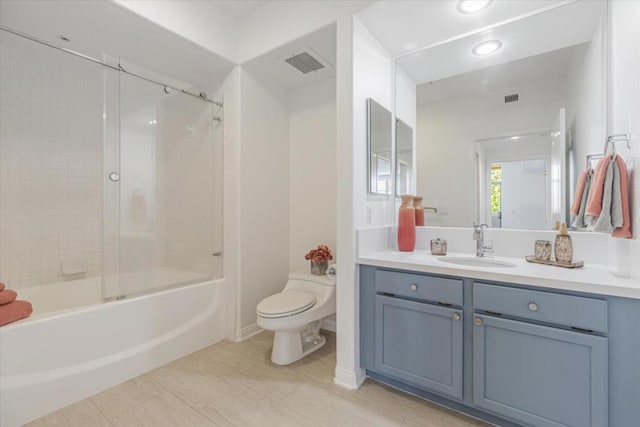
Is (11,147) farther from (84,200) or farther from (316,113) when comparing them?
(316,113)

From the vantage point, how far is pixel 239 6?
7.59 ft

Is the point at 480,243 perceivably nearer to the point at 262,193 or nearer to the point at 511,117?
the point at 511,117

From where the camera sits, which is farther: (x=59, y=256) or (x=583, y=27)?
(x=59, y=256)

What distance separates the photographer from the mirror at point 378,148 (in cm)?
199

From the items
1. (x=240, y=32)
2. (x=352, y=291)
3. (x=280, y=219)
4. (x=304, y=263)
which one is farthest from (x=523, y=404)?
(x=240, y=32)

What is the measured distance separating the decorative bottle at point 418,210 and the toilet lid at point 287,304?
98cm

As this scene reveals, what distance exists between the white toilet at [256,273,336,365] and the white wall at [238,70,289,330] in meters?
0.38

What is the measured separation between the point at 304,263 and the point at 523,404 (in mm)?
1947

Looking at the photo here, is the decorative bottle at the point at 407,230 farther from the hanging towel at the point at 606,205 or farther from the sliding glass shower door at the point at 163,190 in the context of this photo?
the sliding glass shower door at the point at 163,190

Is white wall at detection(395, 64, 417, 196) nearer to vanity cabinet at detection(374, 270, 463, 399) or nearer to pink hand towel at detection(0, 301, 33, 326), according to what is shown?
vanity cabinet at detection(374, 270, 463, 399)

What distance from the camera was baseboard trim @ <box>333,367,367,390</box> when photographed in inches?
70.2

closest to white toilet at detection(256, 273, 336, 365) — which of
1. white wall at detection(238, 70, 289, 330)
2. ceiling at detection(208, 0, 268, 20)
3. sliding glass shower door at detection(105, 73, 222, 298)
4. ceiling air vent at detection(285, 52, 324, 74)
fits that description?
white wall at detection(238, 70, 289, 330)

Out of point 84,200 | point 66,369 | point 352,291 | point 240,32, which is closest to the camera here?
point 66,369

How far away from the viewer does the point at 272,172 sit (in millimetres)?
2793
